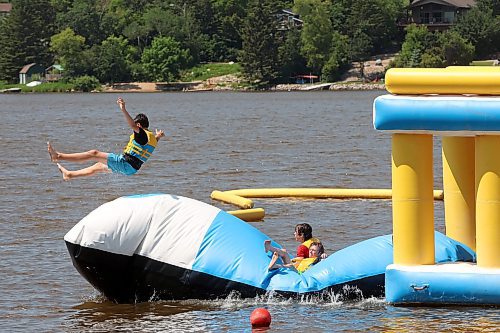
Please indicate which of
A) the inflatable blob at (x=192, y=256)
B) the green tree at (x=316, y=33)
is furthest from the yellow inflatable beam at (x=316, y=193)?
the green tree at (x=316, y=33)

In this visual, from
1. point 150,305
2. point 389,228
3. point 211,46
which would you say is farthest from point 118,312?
point 211,46

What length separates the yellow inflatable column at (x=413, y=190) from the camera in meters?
12.5

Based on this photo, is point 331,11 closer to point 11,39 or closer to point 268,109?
point 11,39

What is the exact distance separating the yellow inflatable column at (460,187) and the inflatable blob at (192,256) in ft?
1.75

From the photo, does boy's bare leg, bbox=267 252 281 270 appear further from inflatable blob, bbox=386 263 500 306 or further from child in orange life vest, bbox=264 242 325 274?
inflatable blob, bbox=386 263 500 306

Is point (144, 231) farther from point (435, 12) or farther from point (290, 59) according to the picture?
point (435, 12)

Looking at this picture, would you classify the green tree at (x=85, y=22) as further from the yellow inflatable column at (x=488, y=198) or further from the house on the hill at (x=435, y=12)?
the yellow inflatable column at (x=488, y=198)

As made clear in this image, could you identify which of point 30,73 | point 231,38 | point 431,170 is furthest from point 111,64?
point 431,170

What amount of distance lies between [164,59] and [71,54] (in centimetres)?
1190

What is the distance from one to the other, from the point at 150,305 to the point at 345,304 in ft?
7.29

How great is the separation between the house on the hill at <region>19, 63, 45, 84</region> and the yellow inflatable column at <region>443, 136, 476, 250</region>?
12879 cm

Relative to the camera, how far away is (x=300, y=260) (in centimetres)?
1415

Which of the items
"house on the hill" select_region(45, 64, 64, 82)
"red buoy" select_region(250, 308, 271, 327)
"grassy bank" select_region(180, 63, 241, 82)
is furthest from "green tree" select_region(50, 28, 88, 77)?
"red buoy" select_region(250, 308, 271, 327)

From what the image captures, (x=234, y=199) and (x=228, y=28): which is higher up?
(x=228, y=28)
